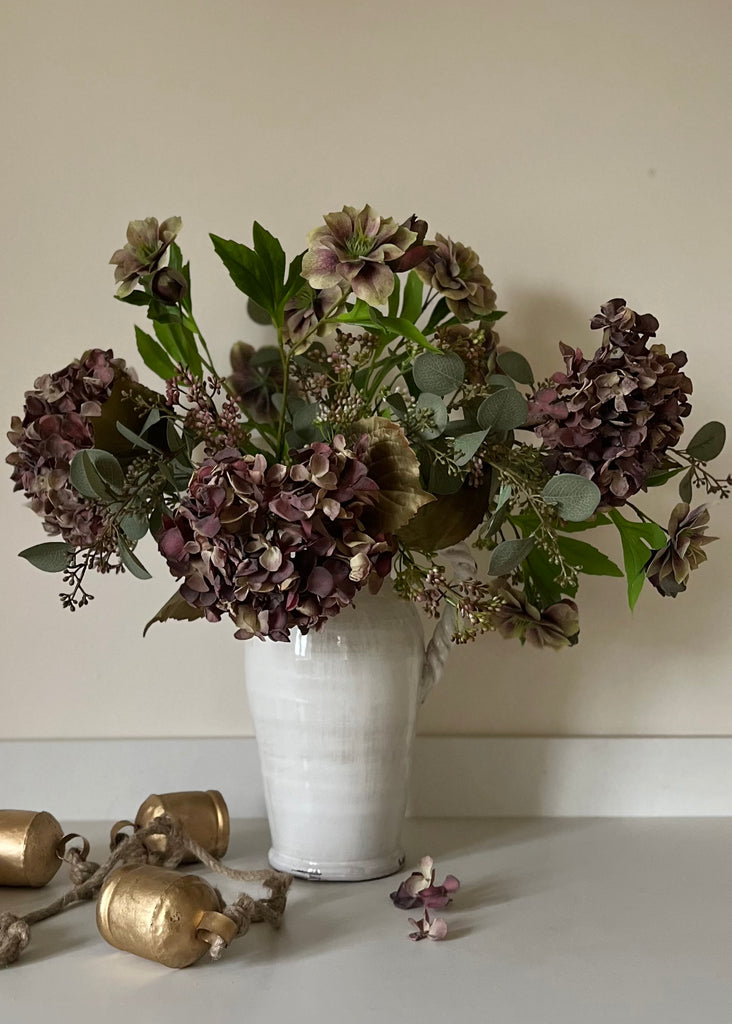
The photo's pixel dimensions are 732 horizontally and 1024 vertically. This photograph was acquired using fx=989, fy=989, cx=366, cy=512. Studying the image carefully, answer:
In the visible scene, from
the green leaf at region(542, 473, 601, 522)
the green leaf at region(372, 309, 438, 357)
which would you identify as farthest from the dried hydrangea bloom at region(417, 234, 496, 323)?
the green leaf at region(542, 473, 601, 522)

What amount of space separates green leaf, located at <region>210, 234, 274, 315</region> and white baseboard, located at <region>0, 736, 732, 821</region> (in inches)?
19.8

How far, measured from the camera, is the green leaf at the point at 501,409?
835mm

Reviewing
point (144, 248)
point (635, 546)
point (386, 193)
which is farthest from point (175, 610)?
point (386, 193)

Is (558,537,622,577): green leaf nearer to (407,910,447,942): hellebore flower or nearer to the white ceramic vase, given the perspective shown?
the white ceramic vase

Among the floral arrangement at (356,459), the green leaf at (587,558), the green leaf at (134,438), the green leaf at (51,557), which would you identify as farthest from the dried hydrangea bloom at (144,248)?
the green leaf at (587,558)

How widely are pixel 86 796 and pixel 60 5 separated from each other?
905mm

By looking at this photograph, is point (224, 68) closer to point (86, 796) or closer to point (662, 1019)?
point (86, 796)

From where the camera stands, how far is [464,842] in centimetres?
102

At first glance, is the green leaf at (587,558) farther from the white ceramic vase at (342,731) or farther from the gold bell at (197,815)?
the gold bell at (197,815)

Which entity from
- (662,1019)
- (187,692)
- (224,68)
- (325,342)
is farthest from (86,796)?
(224,68)

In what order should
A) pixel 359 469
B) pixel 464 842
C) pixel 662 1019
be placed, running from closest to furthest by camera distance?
pixel 662 1019, pixel 359 469, pixel 464 842

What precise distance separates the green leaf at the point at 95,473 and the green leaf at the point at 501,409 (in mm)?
308

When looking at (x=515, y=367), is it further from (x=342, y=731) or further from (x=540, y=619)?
(x=342, y=731)

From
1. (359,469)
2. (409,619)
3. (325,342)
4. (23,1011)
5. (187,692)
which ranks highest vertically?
(325,342)
